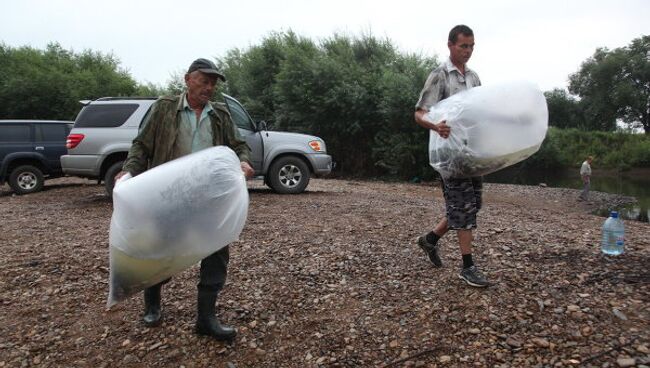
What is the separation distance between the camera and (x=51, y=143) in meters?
11.0

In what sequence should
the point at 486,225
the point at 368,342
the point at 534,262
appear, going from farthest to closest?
the point at 486,225
the point at 534,262
the point at 368,342

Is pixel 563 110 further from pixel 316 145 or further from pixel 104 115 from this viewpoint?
pixel 104 115

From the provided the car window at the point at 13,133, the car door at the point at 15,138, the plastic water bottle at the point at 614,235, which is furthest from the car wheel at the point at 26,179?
the plastic water bottle at the point at 614,235

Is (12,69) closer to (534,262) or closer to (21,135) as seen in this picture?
(21,135)

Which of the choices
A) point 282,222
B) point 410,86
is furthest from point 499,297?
point 410,86

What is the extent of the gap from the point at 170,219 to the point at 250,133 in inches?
263

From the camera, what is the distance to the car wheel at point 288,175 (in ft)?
29.8

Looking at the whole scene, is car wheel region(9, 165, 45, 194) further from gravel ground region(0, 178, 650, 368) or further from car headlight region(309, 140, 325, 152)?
car headlight region(309, 140, 325, 152)

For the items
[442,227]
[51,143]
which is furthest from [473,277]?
[51,143]

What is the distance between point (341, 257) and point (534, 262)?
1.75 m

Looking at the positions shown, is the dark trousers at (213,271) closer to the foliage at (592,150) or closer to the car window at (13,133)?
the car window at (13,133)

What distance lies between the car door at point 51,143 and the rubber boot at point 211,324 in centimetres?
988

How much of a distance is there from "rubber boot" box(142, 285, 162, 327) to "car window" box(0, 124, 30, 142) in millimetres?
9864

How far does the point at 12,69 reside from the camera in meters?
22.9
